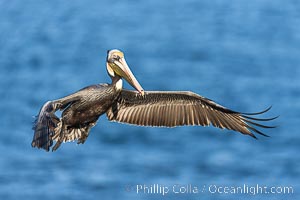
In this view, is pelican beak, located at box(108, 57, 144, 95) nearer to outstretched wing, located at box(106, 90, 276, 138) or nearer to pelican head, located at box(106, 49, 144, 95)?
pelican head, located at box(106, 49, 144, 95)

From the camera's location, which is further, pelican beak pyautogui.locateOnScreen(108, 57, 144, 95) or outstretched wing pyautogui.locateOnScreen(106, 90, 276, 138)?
outstretched wing pyautogui.locateOnScreen(106, 90, 276, 138)

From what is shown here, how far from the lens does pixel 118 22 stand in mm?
30859

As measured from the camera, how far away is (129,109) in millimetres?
13281

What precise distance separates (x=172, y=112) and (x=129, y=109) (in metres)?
0.55

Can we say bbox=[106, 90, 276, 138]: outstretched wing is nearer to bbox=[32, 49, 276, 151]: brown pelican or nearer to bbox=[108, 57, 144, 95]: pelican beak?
bbox=[32, 49, 276, 151]: brown pelican

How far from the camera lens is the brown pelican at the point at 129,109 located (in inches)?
480

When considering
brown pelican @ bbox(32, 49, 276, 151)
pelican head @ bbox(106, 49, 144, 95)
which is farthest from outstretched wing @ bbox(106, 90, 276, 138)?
pelican head @ bbox(106, 49, 144, 95)

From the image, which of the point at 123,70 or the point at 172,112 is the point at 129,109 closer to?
the point at 172,112

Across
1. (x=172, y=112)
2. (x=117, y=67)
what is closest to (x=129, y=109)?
(x=172, y=112)

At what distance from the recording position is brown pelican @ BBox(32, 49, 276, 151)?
1219cm

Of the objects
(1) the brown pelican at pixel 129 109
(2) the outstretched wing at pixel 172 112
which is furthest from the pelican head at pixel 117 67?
(2) the outstretched wing at pixel 172 112

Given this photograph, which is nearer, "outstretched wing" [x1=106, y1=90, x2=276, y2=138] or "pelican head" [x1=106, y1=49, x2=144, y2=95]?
"pelican head" [x1=106, y1=49, x2=144, y2=95]

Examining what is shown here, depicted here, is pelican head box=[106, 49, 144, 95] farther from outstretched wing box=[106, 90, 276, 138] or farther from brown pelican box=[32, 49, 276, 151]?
outstretched wing box=[106, 90, 276, 138]

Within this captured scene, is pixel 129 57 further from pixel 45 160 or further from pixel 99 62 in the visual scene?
pixel 45 160
